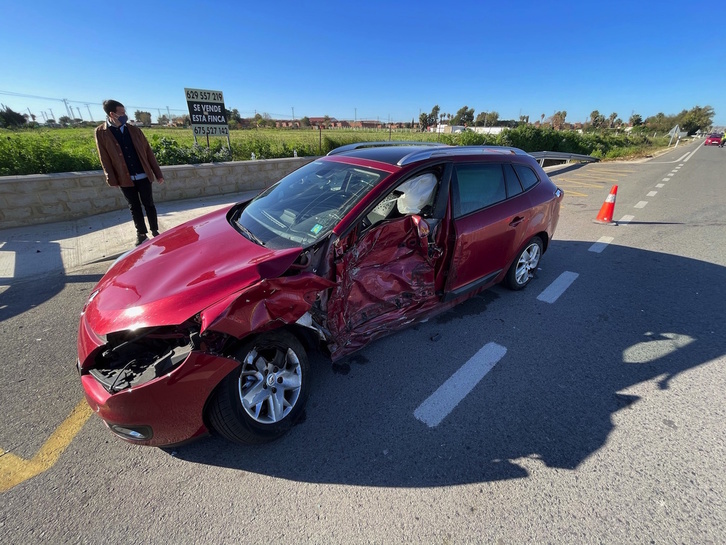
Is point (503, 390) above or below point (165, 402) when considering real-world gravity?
below

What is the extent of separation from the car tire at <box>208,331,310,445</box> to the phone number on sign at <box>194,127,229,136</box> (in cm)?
896

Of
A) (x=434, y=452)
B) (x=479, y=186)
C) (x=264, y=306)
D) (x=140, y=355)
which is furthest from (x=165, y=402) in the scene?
(x=479, y=186)

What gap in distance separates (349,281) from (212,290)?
0.94 meters

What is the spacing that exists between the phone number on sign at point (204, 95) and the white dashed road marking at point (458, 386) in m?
9.53

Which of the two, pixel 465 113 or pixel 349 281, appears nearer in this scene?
pixel 349 281

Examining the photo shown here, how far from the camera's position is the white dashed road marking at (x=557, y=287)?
3861 millimetres

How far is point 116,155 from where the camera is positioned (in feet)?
15.7

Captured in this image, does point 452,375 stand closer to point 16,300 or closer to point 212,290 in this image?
point 212,290

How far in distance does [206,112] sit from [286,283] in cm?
921

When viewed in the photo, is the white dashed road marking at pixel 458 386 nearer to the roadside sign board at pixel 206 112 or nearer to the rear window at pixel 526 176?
the rear window at pixel 526 176

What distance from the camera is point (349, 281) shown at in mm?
2467

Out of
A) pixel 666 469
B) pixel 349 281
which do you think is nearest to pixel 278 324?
pixel 349 281

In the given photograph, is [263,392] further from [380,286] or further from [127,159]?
[127,159]

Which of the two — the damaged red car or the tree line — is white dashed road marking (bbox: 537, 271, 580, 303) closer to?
the damaged red car
